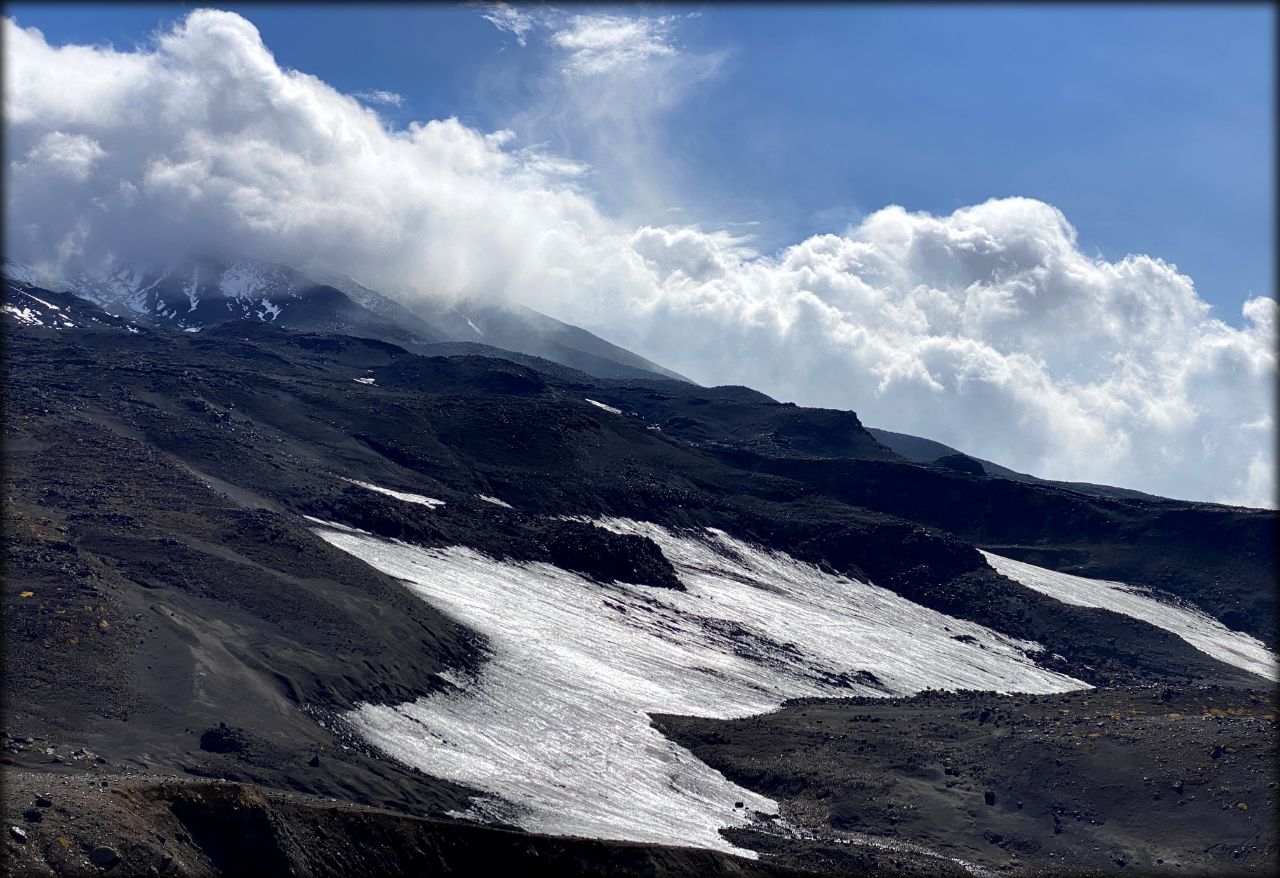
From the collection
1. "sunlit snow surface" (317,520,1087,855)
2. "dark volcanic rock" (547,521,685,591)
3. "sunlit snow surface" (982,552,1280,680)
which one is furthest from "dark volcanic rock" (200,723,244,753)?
"sunlit snow surface" (982,552,1280,680)

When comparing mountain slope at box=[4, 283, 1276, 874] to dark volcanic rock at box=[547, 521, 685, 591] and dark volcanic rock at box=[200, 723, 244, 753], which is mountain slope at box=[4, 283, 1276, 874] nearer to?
dark volcanic rock at box=[200, 723, 244, 753]

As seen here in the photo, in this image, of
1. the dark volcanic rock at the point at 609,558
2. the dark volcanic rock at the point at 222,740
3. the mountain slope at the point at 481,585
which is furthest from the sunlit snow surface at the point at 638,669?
the dark volcanic rock at the point at 222,740

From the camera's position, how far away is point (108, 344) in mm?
193250

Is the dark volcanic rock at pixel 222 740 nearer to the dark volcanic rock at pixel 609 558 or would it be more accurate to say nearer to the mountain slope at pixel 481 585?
the mountain slope at pixel 481 585

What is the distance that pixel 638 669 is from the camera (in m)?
94.5

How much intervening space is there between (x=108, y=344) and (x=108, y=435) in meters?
85.9

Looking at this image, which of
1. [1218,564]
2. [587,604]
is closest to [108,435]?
[587,604]

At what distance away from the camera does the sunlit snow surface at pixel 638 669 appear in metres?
67.6

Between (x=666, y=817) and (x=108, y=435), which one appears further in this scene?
(x=108, y=435)

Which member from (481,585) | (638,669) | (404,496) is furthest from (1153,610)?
(481,585)

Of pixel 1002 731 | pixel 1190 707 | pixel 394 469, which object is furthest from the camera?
pixel 394 469

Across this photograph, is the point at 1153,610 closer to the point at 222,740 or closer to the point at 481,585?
the point at 481,585

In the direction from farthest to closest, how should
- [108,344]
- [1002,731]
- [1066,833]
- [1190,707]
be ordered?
[108,344], [1190,707], [1002,731], [1066,833]

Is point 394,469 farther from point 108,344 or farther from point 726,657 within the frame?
point 108,344
